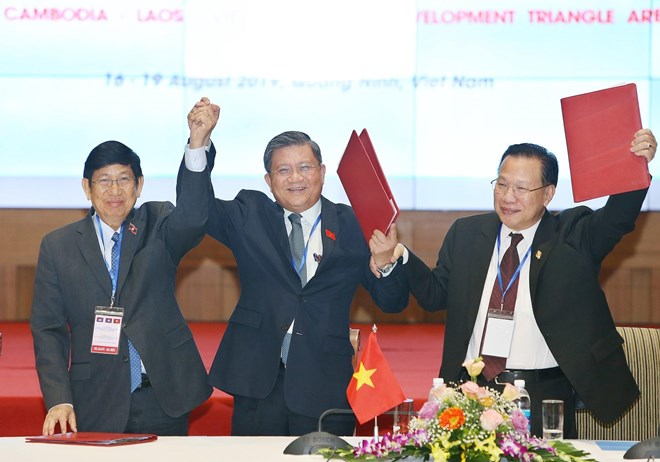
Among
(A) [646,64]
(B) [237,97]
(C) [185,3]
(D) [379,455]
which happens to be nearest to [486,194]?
(A) [646,64]

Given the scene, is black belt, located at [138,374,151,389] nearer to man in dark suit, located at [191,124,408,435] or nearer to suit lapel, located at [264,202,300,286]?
man in dark suit, located at [191,124,408,435]

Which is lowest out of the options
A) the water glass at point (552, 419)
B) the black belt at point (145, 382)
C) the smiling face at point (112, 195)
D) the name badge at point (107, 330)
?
the water glass at point (552, 419)

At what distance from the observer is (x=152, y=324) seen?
10.7ft

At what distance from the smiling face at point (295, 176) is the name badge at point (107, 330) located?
66cm

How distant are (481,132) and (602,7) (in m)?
1.07

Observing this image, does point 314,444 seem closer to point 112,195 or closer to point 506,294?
point 506,294

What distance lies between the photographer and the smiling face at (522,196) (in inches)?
127

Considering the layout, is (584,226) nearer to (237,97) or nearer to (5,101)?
(237,97)

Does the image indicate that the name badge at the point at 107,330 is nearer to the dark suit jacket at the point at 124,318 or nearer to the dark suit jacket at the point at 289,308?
the dark suit jacket at the point at 124,318

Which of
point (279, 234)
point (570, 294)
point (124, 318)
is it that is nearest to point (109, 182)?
point (124, 318)

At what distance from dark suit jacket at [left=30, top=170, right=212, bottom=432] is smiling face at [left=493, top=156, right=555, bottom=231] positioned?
0.97 meters

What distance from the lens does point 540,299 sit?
10.5ft

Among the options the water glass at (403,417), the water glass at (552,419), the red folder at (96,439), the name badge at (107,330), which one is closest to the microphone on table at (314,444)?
the water glass at (403,417)

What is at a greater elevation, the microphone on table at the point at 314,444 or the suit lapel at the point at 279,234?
the suit lapel at the point at 279,234
